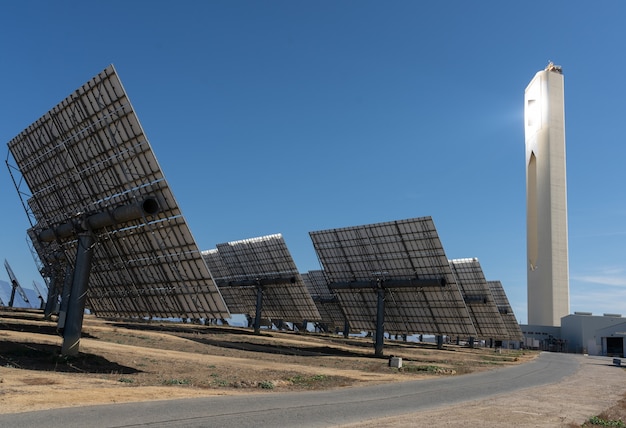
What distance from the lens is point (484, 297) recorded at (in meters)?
77.6

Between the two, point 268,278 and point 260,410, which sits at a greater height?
point 268,278

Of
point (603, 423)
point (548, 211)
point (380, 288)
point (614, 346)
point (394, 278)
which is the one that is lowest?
point (603, 423)

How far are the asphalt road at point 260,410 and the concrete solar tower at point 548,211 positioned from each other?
139 m

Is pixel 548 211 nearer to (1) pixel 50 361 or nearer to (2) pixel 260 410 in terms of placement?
(1) pixel 50 361

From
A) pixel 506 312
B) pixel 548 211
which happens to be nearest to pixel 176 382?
pixel 506 312

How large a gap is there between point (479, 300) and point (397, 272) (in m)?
36.6

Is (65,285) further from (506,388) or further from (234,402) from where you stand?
(506,388)

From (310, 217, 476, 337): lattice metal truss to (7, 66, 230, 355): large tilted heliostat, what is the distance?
75.6 ft

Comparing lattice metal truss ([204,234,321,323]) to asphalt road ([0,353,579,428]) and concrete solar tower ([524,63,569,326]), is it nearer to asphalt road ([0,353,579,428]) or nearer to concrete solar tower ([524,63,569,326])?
asphalt road ([0,353,579,428])

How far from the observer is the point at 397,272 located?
46.7m

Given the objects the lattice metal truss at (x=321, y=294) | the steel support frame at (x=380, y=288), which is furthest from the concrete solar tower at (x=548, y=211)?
the steel support frame at (x=380, y=288)

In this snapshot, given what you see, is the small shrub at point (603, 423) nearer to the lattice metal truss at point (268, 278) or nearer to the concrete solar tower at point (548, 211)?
the lattice metal truss at point (268, 278)

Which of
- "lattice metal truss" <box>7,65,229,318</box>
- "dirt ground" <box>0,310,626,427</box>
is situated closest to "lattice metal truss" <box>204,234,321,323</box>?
"dirt ground" <box>0,310,626,427</box>

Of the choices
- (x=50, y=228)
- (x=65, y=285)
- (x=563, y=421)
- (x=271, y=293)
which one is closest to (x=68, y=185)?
(x=50, y=228)
